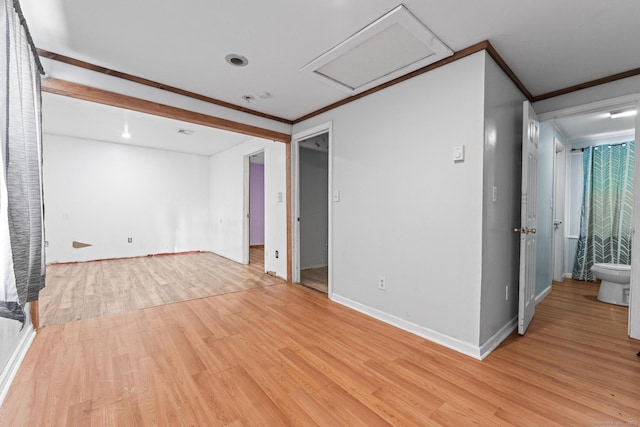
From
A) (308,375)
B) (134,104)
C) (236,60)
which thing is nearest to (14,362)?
(308,375)

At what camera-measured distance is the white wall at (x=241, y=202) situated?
13.6ft

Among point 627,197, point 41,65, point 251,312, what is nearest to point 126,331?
point 251,312

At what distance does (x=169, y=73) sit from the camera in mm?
2451

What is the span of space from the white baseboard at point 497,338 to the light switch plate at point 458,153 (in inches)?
54.9

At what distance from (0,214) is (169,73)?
182cm

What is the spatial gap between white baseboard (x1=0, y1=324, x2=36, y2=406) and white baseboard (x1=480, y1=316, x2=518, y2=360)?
298 centimetres

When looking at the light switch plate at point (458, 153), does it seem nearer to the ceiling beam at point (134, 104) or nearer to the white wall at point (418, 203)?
the white wall at point (418, 203)

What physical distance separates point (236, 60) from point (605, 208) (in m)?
5.28

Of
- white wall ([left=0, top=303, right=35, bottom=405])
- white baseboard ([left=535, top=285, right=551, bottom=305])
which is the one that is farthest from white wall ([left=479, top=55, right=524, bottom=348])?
white wall ([left=0, top=303, right=35, bottom=405])

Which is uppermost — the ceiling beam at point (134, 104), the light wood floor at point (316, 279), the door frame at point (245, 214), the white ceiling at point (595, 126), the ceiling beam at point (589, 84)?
the ceiling beam at point (589, 84)

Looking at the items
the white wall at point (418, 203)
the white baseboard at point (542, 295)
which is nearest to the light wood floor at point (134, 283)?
the white wall at point (418, 203)

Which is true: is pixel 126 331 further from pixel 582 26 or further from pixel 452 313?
pixel 582 26

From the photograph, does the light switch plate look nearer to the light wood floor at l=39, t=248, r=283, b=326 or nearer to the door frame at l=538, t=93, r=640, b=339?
the door frame at l=538, t=93, r=640, b=339

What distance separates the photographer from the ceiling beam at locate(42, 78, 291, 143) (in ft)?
7.40
